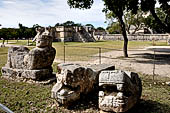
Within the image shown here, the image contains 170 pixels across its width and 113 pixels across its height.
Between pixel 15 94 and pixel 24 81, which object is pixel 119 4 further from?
pixel 15 94

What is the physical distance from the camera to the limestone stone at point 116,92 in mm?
4125

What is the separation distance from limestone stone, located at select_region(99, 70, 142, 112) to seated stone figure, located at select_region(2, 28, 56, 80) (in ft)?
13.8

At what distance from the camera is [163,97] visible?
20.0 feet

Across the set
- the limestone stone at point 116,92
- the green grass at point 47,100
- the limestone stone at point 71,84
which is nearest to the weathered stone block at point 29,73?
the green grass at point 47,100

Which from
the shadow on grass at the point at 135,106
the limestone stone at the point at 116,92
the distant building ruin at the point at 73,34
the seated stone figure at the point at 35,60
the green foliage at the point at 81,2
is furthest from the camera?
the distant building ruin at the point at 73,34

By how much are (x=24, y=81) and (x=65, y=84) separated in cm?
404

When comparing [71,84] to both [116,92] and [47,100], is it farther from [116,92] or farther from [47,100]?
[47,100]

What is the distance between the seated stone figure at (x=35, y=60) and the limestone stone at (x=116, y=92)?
4195 millimetres

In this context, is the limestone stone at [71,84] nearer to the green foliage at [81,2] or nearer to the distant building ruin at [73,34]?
the green foliage at [81,2]


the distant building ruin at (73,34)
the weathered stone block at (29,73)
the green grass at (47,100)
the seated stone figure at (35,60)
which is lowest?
the green grass at (47,100)

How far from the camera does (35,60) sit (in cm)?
786

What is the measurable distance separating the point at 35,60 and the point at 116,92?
4657 mm

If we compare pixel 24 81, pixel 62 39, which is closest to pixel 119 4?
pixel 24 81

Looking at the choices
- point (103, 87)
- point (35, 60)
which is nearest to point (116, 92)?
point (103, 87)
